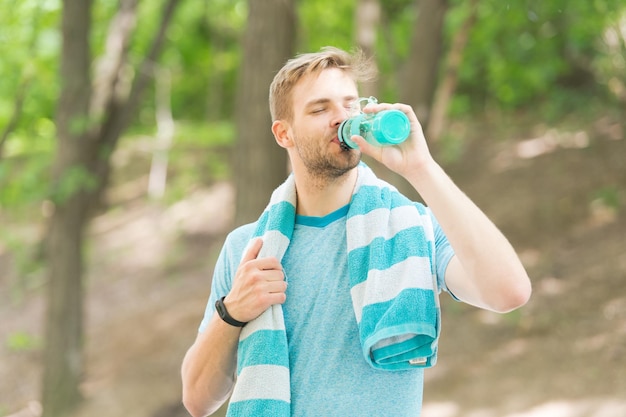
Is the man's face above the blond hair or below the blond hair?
below

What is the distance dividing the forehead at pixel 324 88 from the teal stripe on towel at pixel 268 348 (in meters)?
0.59

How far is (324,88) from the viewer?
5.91ft

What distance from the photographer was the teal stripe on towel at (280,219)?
1.85 meters

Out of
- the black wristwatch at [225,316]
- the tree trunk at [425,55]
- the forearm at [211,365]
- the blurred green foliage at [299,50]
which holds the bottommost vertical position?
the forearm at [211,365]

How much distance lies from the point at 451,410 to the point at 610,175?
4.09 meters

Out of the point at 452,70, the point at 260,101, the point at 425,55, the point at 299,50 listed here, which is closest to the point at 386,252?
the point at 260,101

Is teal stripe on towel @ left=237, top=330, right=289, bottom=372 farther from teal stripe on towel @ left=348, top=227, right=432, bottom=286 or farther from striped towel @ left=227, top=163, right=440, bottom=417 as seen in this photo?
teal stripe on towel @ left=348, top=227, right=432, bottom=286

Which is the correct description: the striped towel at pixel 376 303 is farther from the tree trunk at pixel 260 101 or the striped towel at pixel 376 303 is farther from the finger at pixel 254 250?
the tree trunk at pixel 260 101

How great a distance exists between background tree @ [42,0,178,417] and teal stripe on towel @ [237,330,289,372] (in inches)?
216

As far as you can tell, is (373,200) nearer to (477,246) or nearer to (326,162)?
(326,162)

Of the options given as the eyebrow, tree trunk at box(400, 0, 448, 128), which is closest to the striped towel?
the eyebrow

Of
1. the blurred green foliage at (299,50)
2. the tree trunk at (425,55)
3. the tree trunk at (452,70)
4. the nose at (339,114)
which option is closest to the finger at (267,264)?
the nose at (339,114)

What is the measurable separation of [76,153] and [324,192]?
5654mm

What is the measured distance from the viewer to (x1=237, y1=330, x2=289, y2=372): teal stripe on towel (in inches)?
67.2
